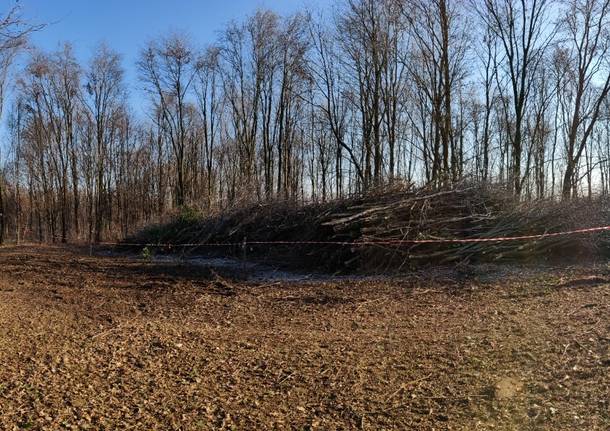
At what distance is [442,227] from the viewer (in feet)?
37.0

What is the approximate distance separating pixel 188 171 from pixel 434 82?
94.5 feet

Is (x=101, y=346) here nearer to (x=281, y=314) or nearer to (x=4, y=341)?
(x=4, y=341)

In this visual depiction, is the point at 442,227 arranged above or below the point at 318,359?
above

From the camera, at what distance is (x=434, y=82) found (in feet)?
72.4

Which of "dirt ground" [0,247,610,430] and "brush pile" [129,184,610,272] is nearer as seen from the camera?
"dirt ground" [0,247,610,430]

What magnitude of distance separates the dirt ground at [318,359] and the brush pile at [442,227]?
160 centimetres

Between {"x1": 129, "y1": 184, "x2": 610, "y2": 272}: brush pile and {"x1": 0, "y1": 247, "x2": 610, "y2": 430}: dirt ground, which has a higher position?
{"x1": 129, "y1": 184, "x2": 610, "y2": 272}: brush pile

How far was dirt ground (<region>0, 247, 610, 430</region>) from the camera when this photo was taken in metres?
3.56

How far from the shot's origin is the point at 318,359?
4.91m

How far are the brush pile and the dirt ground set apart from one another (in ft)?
5.24

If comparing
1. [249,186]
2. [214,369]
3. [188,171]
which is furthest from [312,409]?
[188,171]

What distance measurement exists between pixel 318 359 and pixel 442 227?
7144 millimetres

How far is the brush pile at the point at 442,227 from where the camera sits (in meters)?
10.4

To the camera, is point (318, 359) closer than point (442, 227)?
Yes
